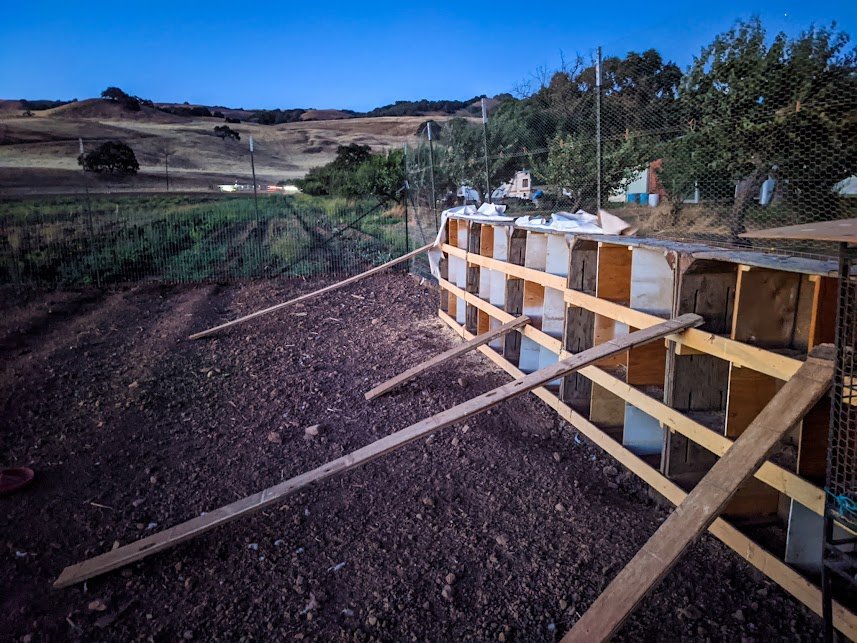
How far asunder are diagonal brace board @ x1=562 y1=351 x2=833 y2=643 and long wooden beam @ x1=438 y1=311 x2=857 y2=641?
65 cm

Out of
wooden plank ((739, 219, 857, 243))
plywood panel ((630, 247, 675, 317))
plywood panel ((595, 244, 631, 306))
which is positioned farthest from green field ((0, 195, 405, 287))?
wooden plank ((739, 219, 857, 243))

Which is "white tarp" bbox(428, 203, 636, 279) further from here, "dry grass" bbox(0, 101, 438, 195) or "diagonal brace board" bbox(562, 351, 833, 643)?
"dry grass" bbox(0, 101, 438, 195)

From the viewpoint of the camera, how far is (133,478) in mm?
4027

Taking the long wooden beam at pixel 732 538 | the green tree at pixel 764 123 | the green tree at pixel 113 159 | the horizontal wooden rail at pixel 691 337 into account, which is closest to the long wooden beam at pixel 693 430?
the horizontal wooden rail at pixel 691 337

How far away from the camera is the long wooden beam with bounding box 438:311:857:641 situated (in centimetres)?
220

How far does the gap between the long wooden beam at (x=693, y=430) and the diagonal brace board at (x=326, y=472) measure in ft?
0.95

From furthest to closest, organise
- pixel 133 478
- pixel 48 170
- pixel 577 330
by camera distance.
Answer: pixel 48 170 < pixel 577 330 < pixel 133 478

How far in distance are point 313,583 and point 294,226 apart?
11.2 metres

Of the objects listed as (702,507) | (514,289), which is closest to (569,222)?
(514,289)

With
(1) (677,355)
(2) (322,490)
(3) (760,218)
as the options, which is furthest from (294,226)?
(1) (677,355)

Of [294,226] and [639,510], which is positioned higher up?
[294,226]

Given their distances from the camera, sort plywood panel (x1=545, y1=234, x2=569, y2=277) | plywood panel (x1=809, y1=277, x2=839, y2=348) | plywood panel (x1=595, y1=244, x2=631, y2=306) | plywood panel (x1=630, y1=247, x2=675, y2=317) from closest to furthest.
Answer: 1. plywood panel (x1=809, y1=277, x2=839, y2=348)
2. plywood panel (x1=630, y1=247, x2=675, y2=317)
3. plywood panel (x1=595, y1=244, x2=631, y2=306)
4. plywood panel (x1=545, y1=234, x2=569, y2=277)

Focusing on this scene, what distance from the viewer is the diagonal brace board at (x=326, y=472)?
2.91 m

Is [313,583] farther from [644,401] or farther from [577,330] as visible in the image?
[577,330]
